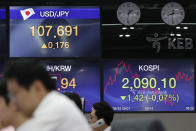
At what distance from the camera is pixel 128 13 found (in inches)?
353

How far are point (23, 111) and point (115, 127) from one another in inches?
25.4

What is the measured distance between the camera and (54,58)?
8.78 metres

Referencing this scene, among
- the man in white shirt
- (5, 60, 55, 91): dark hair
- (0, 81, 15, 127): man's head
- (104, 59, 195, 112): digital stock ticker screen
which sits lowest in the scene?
(104, 59, 195, 112): digital stock ticker screen

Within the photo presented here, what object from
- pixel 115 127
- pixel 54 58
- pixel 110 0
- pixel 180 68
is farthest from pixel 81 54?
pixel 115 127

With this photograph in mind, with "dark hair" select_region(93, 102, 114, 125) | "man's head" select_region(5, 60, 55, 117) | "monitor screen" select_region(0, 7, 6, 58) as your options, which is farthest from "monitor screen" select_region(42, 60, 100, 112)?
"man's head" select_region(5, 60, 55, 117)

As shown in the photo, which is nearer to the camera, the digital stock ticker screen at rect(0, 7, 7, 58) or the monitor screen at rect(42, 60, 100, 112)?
the monitor screen at rect(42, 60, 100, 112)

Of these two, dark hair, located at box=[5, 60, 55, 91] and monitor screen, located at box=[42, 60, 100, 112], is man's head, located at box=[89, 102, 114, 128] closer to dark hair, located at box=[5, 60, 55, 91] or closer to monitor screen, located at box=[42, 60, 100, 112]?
monitor screen, located at box=[42, 60, 100, 112]

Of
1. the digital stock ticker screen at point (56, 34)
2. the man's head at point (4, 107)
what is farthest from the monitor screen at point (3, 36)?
the man's head at point (4, 107)

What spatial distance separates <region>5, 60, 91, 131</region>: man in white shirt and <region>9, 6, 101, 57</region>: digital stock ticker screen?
6.70 meters

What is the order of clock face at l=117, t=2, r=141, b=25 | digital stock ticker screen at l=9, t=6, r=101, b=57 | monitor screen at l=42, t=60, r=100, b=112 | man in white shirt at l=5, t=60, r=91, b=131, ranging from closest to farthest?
man in white shirt at l=5, t=60, r=91, b=131
monitor screen at l=42, t=60, r=100, b=112
digital stock ticker screen at l=9, t=6, r=101, b=57
clock face at l=117, t=2, r=141, b=25

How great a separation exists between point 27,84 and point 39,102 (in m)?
0.09

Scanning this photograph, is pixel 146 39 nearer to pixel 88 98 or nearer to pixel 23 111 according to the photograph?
Answer: pixel 88 98

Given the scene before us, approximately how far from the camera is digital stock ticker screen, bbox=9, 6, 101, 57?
877cm

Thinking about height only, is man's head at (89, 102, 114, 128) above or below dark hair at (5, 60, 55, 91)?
below
